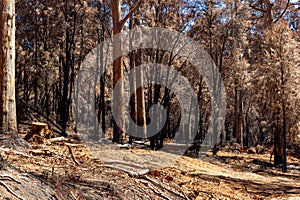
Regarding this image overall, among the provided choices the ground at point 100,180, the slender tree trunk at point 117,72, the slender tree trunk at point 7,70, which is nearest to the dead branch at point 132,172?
the ground at point 100,180

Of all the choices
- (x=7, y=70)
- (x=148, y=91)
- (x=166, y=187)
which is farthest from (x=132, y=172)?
(x=148, y=91)

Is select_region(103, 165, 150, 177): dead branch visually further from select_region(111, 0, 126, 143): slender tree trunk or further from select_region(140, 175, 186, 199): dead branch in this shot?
select_region(111, 0, 126, 143): slender tree trunk

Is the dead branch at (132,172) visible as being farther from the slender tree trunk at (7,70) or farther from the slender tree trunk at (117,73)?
the slender tree trunk at (117,73)

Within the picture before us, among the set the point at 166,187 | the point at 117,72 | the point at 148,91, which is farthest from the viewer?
the point at 148,91

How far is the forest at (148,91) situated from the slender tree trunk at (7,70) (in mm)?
24

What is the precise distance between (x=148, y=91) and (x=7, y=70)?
46.2 feet

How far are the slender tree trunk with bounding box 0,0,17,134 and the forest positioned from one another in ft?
0.08

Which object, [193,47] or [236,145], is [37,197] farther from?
[236,145]

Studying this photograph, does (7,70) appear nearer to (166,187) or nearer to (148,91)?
(166,187)

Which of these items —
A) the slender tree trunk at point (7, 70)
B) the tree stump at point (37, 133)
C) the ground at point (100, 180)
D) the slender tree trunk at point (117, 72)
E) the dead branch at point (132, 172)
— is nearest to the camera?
the ground at point (100, 180)

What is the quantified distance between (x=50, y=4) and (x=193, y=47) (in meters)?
9.77

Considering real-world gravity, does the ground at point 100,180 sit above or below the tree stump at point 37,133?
below

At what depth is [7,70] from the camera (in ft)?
27.2

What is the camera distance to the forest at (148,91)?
635cm
